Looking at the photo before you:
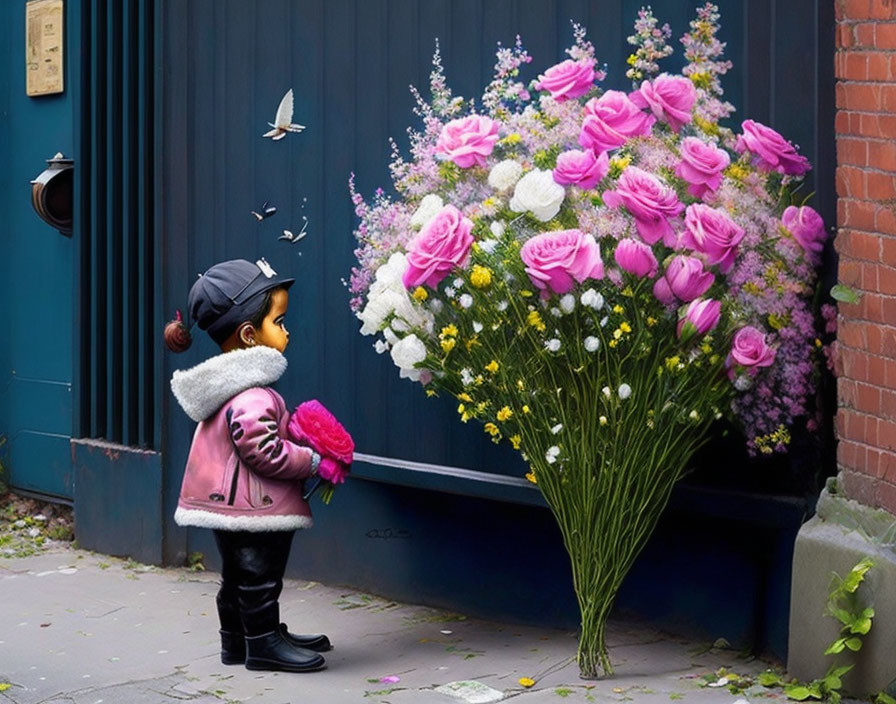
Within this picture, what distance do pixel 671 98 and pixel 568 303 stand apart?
0.71m

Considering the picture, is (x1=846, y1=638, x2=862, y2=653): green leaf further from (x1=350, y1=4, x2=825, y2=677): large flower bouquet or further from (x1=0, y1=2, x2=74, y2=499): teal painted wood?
(x1=0, y1=2, x2=74, y2=499): teal painted wood

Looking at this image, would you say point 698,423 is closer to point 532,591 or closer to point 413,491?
→ point 532,591

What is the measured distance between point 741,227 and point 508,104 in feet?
4.28

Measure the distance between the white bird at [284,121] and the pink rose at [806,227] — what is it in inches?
95.3

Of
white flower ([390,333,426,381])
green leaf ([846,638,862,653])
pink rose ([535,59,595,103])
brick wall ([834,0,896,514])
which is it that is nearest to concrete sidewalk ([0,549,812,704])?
green leaf ([846,638,862,653])

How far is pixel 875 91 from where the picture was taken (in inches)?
177

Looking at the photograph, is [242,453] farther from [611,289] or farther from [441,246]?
[611,289]

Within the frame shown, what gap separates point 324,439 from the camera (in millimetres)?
5168

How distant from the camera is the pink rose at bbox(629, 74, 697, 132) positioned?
15.3 ft

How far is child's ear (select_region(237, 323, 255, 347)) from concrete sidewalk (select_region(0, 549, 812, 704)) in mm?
1093

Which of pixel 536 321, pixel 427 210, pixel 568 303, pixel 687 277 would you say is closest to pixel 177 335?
pixel 427 210

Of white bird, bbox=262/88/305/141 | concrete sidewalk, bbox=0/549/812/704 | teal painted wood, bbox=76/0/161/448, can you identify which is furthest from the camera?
teal painted wood, bbox=76/0/161/448

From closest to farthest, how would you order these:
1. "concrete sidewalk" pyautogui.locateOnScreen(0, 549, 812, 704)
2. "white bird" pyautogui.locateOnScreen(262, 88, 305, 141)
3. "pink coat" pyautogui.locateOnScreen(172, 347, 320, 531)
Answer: "concrete sidewalk" pyautogui.locateOnScreen(0, 549, 812, 704) → "pink coat" pyautogui.locateOnScreen(172, 347, 320, 531) → "white bird" pyautogui.locateOnScreen(262, 88, 305, 141)

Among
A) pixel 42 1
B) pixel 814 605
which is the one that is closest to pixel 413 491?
pixel 814 605
